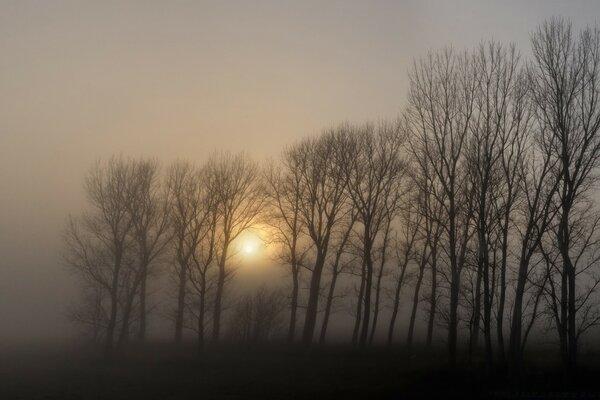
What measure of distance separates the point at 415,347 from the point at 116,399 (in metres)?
19.3

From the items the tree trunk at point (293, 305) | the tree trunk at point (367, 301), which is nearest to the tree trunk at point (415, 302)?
the tree trunk at point (367, 301)

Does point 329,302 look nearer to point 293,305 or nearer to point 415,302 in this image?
point 293,305

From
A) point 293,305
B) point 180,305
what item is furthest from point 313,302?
point 180,305

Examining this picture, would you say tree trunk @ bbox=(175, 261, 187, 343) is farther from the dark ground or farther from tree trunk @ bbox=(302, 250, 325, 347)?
tree trunk @ bbox=(302, 250, 325, 347)

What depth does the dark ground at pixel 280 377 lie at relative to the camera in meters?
21.8

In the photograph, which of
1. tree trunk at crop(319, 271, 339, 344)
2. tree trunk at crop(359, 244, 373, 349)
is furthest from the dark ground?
tree trunk at crop(319, 271, 339, 344)

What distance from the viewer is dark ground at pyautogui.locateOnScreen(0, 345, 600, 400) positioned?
21.8m

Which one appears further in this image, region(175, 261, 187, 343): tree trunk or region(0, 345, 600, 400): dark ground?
region(175, 261, 187, 343): tree trunk

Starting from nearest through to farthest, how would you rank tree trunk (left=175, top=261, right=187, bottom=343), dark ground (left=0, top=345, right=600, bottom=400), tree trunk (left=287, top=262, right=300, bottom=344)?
dark ground (left=0, top=345, right=600, bottom=400)
tree trunk (left=287, top=262, right=300, bottom=344)
tree trunk (left=175, top=261, right=187, bottom=343)

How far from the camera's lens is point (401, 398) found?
69.7 ft

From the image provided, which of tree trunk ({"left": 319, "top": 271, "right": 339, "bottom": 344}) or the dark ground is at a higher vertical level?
tree trunk ({"left": 319, "top": 271, "right": 339, "bottom": 344})

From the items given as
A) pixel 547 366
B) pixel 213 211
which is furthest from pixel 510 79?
pixel 213 211

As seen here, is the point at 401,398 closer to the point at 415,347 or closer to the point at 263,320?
the point at 415,347

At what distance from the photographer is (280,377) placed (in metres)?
28.2
